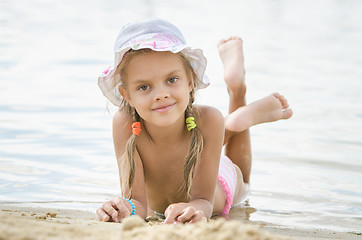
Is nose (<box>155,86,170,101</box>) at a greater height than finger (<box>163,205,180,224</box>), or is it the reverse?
nose (<box>155,86,170,101</box>)

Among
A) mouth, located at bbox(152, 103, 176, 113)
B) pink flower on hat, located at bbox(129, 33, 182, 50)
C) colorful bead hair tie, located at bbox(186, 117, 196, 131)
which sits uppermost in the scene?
pink flower on hat, located at bbox(129, 33, 182, 50)

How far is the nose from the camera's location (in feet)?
10.8

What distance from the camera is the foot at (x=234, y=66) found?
4566mm

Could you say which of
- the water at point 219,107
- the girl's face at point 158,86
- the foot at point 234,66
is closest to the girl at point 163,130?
the girl's face at point 158,86

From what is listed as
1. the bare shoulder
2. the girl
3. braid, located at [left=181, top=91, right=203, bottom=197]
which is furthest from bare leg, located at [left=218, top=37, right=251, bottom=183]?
braid, located at [left=181, top=91, right=203, bottom=197]

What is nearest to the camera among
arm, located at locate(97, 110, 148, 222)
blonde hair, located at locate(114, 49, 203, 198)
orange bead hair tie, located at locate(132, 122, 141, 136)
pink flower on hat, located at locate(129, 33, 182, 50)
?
arm, located at locate(97, 110, 148, 222)

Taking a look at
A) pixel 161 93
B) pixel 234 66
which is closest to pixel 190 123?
pixel 161 93

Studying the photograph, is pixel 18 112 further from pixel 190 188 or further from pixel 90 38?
pixel 90 38

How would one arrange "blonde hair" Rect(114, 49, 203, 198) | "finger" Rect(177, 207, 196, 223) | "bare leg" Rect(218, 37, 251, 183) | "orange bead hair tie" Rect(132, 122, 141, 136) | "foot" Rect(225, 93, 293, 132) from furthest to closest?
"bare leg" Rect(218, 37, 251, 183), "foot" Rect(225, 93, 293, 132), "orange bead hair tie" Rect(132, 122, 141, 136), "blonde hair" Rect(114, 49, 203, 198), "finger" Rect(177, 207, 196, 223)

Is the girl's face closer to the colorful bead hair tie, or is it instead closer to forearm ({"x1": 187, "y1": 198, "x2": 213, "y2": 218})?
the colorful bead hair tie

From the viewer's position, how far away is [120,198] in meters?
3.21

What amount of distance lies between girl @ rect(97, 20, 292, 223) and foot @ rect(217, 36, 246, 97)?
0.84m

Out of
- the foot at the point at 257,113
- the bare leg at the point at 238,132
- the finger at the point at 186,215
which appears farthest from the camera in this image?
the bare leg at the point at 238,132

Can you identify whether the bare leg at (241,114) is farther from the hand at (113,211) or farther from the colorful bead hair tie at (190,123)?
the hand at (113,211)
